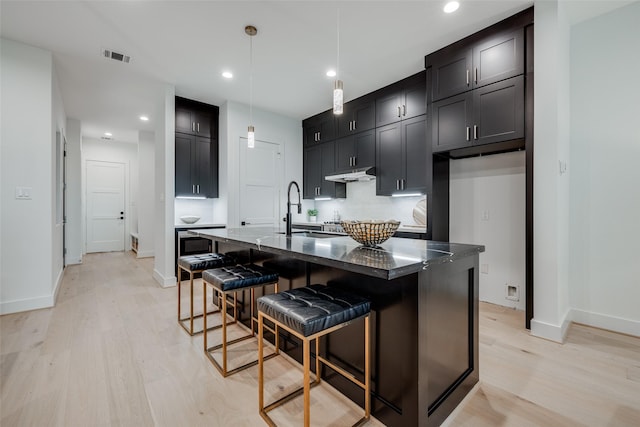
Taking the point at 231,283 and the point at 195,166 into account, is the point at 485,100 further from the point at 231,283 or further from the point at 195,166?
the point at 195,166

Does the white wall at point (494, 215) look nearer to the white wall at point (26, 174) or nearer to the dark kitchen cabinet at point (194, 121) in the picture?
the dark kitchen cabinet at point (194, 121)

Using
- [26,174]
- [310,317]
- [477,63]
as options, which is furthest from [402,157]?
[26,174]

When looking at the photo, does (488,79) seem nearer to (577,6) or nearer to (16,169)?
(577,6)

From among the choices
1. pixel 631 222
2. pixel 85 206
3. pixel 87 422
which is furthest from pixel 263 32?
pixel 85 206

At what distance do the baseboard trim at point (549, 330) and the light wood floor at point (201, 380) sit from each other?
63mm

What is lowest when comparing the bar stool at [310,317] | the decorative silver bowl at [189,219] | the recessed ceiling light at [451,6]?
the bar stool at [310,317]

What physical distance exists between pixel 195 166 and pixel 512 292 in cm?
480

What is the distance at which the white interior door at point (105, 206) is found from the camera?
694 centimetres

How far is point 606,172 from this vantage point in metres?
2.57

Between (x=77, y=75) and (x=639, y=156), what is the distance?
21.1 feet

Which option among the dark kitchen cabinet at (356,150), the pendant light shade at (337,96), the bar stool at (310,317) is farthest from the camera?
the dark kitchen cabinet at (356,150)

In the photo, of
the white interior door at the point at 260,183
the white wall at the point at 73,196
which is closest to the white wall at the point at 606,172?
the white interior door at the point at 260,183

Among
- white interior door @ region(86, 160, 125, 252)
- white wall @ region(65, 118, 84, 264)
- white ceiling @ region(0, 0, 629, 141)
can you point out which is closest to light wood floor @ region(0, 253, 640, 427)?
white ceiling @ region(0, 0, 629, 141)

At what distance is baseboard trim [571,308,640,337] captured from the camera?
2432 mm
